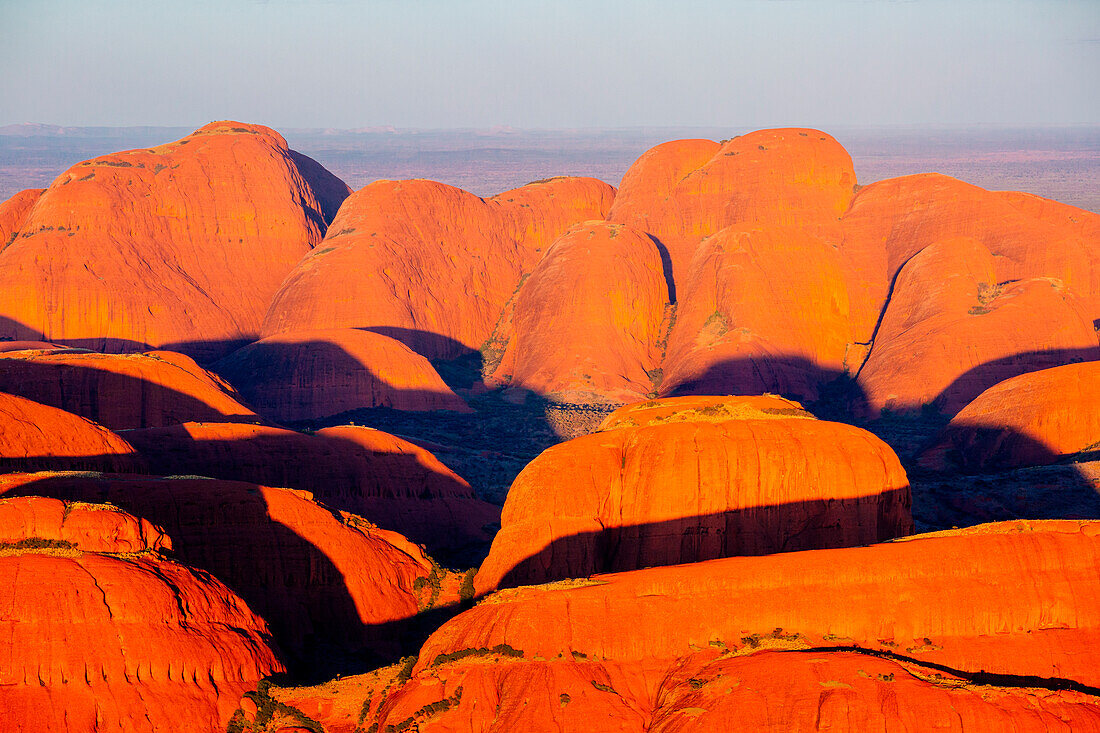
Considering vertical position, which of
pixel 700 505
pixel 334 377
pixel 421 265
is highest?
pixel 421 265

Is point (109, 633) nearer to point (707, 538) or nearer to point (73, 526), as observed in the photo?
point (73, 526)

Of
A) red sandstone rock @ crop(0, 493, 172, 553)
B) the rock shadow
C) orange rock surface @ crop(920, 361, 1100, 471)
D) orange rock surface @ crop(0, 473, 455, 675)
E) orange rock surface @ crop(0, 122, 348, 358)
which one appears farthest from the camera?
orange rock surface @ crop(0, 122, 348, 358)

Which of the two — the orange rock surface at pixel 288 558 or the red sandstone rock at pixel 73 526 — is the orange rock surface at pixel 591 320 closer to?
the orange rock surface at pixel 288 558

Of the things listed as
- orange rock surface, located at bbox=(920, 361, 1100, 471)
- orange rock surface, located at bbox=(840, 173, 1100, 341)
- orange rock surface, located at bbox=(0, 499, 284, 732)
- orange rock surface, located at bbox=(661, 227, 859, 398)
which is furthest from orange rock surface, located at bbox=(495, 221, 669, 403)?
orange rock surface, located at bbox=(0, 499, 284, 732)

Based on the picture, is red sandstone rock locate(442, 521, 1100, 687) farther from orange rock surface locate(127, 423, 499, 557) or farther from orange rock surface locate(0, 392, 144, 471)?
orange rock surface locate(127, 423, 499, 557)

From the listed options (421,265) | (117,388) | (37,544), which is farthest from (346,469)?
(421,265)

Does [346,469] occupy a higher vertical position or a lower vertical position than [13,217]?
lower

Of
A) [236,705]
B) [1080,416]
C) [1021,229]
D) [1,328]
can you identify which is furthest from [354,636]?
[1021,229]
